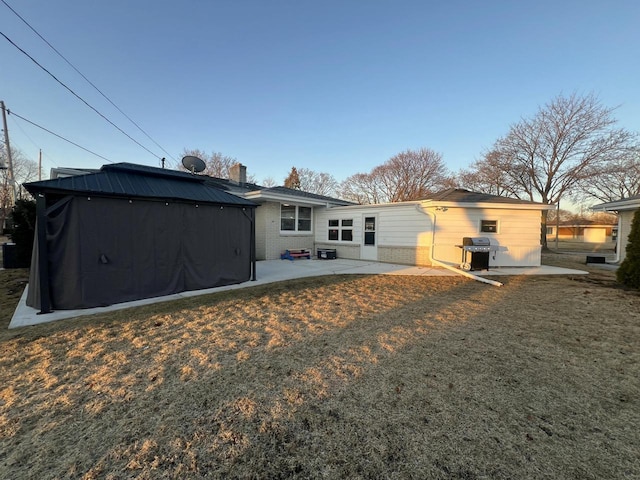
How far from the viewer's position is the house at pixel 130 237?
16.0 feet

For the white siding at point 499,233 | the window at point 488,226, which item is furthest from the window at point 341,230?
the window at point 488,226

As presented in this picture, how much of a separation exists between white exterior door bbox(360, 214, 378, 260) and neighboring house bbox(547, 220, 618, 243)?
38954 mm

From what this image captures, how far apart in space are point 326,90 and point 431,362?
14.2 metres

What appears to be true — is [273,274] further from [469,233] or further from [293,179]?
[293,179]

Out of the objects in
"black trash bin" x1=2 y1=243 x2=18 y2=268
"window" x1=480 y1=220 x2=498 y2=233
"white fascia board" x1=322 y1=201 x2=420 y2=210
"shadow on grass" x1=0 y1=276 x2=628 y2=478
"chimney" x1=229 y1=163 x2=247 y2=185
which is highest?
"chimney" x1=229 y1=163 x2=247 y2=185

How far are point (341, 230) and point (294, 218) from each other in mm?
2478

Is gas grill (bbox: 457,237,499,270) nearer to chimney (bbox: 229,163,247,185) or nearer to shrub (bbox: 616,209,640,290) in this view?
shrub (bbox: 616,209,640,290)

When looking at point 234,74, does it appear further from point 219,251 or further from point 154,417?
point 154,417

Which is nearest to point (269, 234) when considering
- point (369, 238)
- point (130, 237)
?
point (369, 238)

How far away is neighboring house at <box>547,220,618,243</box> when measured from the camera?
3553 centimetres

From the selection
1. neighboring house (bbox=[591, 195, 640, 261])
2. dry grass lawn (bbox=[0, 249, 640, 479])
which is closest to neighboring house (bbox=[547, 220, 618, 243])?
neighboring house (bbox=[591, 195, 640, 261])

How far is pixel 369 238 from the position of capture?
41.4ft

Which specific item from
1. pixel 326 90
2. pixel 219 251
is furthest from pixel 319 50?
pixel 219 251

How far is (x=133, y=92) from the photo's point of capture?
38.8ft
